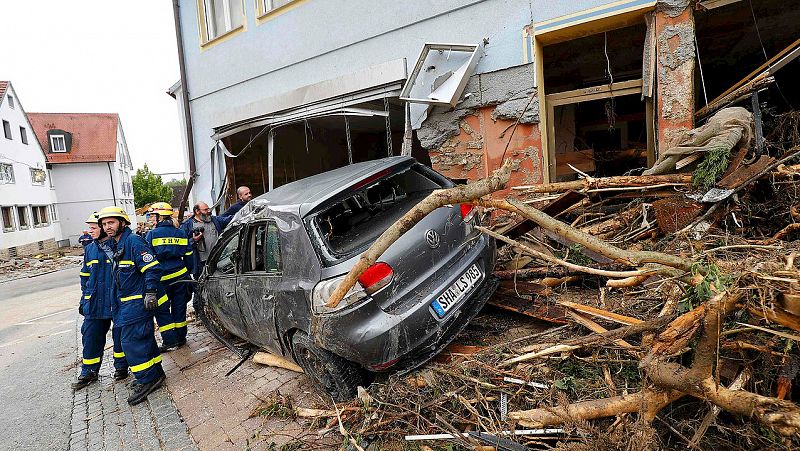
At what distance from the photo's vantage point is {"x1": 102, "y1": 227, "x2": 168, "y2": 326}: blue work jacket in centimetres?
383

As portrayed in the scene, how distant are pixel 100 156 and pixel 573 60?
112 feet

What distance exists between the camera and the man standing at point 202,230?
557 centimetres

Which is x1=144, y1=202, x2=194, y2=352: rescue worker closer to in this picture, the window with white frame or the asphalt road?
the asphalt road

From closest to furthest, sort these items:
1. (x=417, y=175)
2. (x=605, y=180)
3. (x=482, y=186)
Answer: (x=482, y=186), (x=417, y=175), (x=605, y=180)

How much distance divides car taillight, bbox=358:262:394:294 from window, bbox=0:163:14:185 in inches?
1047

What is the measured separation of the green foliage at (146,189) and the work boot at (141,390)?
41643mm

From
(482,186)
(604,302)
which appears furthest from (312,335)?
(604,302)

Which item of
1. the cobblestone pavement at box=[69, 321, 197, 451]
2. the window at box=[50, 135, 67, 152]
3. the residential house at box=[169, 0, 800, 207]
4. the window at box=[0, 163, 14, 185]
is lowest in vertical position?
the cobblestone pavement at box=[69, 321, 197, 451]

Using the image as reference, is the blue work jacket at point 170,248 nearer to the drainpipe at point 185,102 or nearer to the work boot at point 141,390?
the work boot at point 141,390

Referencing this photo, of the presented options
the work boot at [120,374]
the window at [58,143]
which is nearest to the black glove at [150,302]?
the work boot at [120,374]

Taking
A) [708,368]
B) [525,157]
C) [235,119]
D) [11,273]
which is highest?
[235,119]

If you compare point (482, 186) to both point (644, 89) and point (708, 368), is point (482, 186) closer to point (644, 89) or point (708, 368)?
point (708, 368)

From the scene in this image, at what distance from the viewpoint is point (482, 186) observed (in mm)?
2023

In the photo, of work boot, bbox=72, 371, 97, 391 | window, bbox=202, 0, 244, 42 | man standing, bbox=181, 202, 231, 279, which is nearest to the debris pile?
work boot, bbox=72, 371, 97, 391
